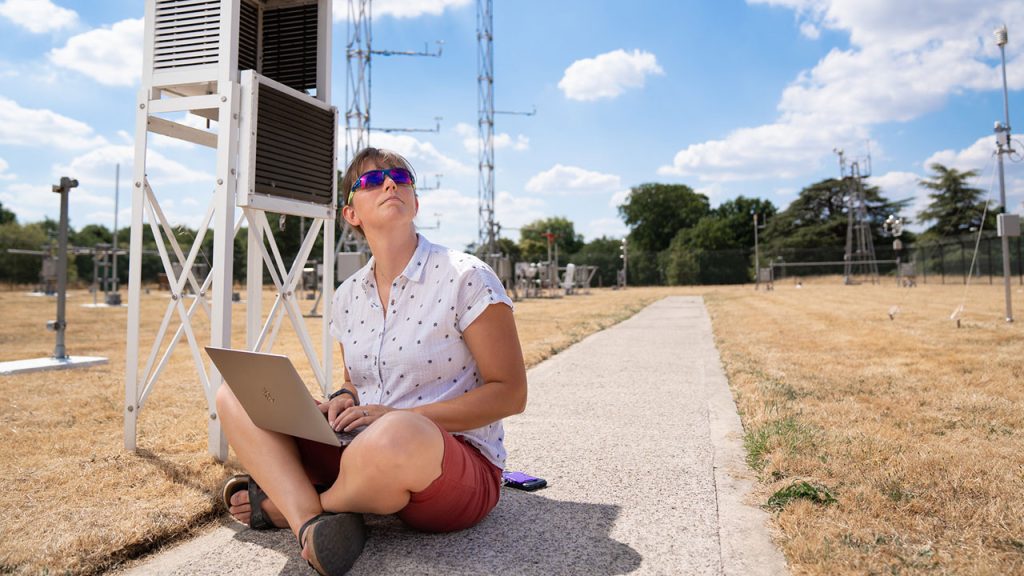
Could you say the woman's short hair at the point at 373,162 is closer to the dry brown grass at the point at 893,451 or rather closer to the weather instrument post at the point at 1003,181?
the dry brown grass at the point at 893,451

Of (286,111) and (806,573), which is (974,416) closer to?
(806,573)

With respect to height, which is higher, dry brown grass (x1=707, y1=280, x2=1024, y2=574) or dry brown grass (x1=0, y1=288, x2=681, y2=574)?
dry brown grass (x1=707, y1=280, x2=1024, y2=574)

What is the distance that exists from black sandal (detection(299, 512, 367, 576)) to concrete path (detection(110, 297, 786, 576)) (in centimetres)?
10

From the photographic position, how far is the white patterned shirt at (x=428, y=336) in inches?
75.8

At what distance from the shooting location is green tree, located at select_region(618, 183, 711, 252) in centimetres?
6931

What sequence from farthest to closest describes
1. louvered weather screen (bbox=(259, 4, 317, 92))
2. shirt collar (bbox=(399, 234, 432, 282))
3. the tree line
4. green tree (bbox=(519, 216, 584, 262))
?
green tree (bbox=(519, 216, 584, 262)), the tree line, louvered weather screen (bbox=(259, 4, 317, 92)), shirt collar (bbox=(399, 234, 432, 282))

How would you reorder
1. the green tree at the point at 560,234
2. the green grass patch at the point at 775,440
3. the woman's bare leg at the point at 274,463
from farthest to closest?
1. the green tree at the point at 560,234
2. the green grass patch at the point at 775,440
3. the woman's bare leg at the point at 274,463

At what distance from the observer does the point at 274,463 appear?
1813mm

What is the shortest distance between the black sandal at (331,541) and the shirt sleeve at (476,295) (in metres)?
0.60

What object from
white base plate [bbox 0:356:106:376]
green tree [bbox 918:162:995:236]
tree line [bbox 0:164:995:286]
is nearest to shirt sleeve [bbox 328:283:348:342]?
white base plate [bbox 0:356:106:376]

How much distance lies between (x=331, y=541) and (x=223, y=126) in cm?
194

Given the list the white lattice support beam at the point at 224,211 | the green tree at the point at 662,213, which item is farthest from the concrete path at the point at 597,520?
the green tree at the point at 662,213

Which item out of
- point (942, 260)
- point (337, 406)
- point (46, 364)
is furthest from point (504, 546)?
point (942, 260)

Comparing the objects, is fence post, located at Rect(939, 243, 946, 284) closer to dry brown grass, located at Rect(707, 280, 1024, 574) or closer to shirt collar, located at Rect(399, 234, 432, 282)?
dry brown grass, located at Rect(707, 280, 1024, 574)
